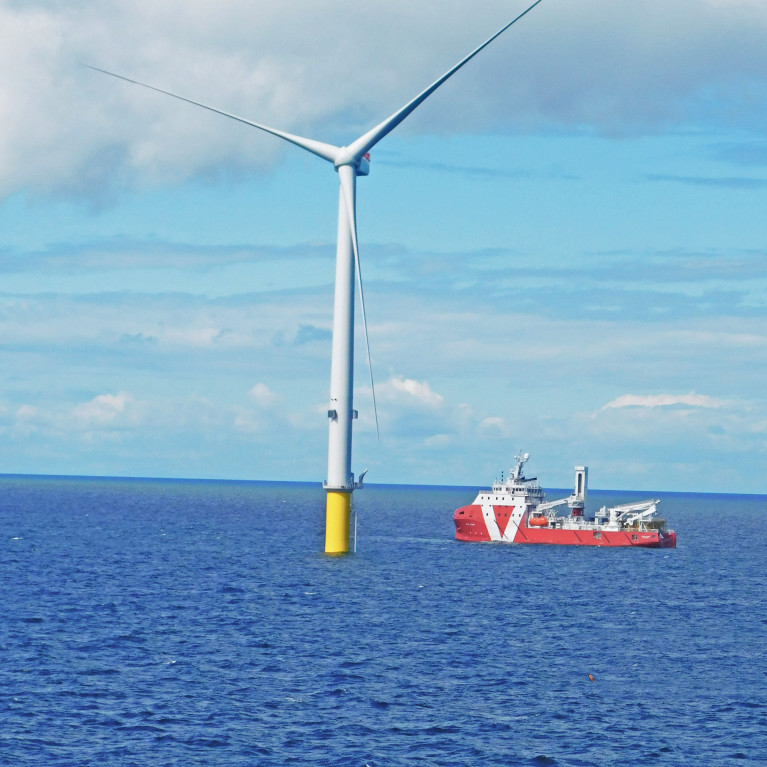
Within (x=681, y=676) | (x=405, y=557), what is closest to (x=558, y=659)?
(x=681, y=676)

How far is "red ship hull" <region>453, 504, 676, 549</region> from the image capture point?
566 feet

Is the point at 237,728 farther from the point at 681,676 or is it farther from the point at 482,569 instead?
Answer: the point at 482,569

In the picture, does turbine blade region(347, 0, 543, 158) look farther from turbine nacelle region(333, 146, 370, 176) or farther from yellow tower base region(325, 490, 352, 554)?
yellow tower base region(325, 490, 352, 554)

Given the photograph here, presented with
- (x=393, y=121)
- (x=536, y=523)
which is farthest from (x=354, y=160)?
(x=536, y=523)

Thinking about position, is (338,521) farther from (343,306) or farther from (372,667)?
(372,667)

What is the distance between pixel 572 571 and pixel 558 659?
63.3m

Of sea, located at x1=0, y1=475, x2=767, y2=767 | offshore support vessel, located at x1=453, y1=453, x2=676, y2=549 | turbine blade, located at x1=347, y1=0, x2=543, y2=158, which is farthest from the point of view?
offshore support vessel, located at x1=453, y1=453, x2=676, y2=549

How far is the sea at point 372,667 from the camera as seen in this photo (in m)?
54.1

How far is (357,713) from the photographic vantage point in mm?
60000

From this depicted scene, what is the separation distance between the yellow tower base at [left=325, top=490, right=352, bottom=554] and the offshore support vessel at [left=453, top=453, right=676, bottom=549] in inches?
1882

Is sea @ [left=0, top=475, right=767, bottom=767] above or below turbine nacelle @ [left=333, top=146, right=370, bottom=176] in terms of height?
below

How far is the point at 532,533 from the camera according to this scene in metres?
172

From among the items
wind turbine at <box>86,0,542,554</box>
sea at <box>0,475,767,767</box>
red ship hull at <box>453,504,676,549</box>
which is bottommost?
sea at <box>0,475,767,767</box>

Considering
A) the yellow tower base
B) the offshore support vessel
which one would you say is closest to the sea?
the yellow tower base
